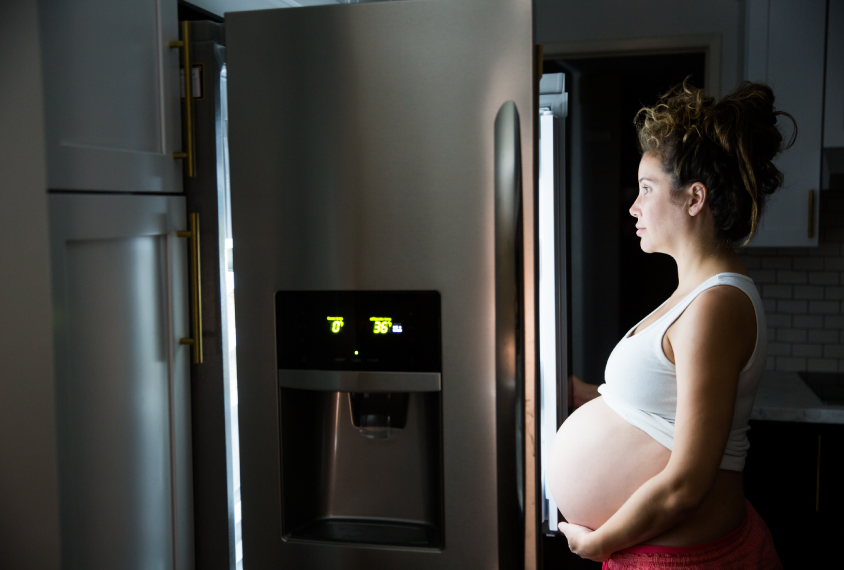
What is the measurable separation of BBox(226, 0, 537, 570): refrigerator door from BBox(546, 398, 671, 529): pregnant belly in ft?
0.34

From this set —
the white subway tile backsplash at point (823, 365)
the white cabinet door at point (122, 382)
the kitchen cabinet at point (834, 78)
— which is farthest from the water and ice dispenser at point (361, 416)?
the white subway tile backsplash at point (823, 365)

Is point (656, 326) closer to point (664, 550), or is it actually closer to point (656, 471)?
point (656, 471)

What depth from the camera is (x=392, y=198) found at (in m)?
1.16

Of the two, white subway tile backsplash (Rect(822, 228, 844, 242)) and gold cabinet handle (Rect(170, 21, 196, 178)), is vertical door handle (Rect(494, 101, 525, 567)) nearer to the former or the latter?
gold cabinet handle (Rect(170, 21, 196, 178))

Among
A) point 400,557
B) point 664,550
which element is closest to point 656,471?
point 664,550

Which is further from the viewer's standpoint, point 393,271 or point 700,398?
point 393,271

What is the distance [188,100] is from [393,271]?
52 centimetres

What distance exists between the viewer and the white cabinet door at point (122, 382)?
1.00 metres

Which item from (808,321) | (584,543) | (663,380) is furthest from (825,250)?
(584,543)

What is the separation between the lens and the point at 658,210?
3.92 ft

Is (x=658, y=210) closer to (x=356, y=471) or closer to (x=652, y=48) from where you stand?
(x=356, y=471)

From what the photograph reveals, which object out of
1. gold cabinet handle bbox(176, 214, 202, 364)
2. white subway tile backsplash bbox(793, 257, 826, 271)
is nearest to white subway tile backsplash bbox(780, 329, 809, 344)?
white subway tile backsplash bbox(793, 257, 826, 271)

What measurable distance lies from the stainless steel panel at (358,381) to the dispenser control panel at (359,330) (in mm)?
11

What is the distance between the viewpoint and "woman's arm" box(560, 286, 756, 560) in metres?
1.03
